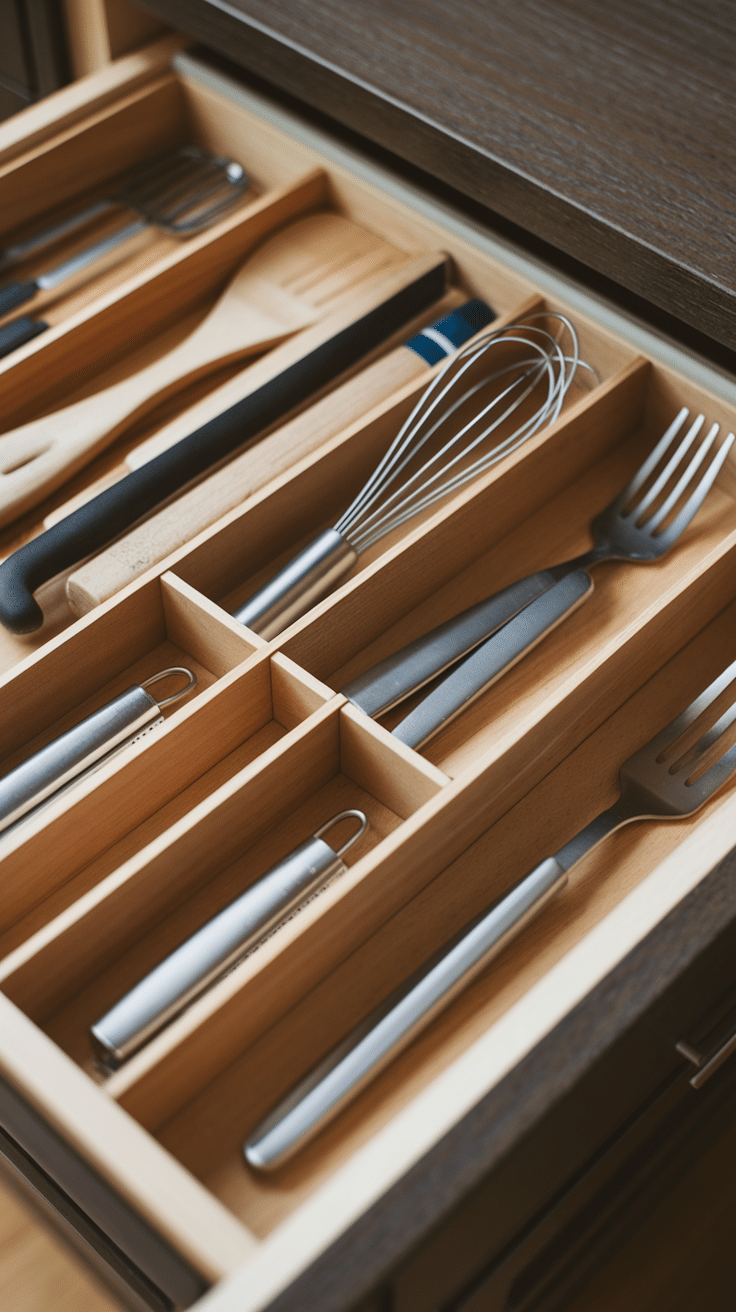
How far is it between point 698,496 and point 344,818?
1.00 feet

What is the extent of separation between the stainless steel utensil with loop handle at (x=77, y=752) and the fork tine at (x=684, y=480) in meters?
0.34

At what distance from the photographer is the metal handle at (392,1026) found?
52cm

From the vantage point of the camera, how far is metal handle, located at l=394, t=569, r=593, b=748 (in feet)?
2.13

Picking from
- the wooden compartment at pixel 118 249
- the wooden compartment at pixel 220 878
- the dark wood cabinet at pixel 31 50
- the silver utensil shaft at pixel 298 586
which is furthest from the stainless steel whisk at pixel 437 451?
the dark wood cabinet at pixel 31 50

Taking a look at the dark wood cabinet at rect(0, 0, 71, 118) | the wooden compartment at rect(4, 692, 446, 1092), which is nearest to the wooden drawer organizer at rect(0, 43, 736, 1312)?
the wooden compartment at rect(4, 692, 446, 1092)

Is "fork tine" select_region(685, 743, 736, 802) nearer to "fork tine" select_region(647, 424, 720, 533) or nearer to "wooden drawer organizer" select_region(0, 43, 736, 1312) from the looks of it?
"wooden drawer organizer" select_region(0, 43, 736, 1312)

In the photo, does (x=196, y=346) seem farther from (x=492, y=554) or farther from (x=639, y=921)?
(x=639, y=921)

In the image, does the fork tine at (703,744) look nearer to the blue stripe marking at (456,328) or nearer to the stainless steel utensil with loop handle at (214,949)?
the stainless steel utensil with loop handle at (214,949)

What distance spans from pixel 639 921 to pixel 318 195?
644 mm

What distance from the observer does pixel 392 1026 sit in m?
0.54

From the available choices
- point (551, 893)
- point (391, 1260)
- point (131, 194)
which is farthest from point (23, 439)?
point (391, 1260)

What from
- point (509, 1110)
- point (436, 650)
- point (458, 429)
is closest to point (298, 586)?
point (436, 650)

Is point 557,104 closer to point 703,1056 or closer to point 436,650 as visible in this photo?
point 436,650

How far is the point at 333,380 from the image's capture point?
80cm
